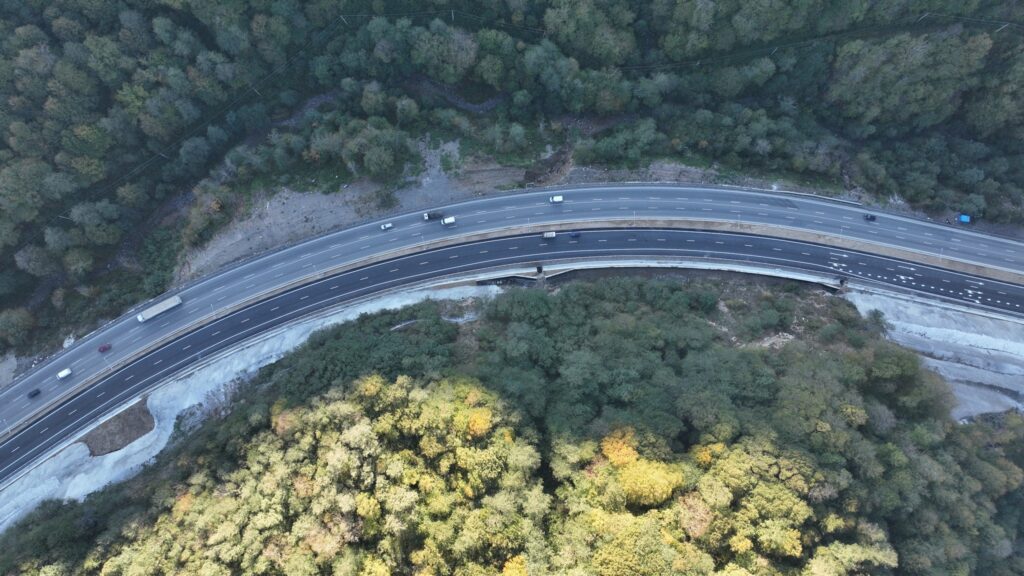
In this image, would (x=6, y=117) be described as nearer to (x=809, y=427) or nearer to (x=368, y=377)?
(x=368, y=377)

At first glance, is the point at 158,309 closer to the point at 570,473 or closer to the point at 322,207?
the point at 322,207

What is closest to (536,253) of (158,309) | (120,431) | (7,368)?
(158,309)

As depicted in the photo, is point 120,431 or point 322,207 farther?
point 322,207

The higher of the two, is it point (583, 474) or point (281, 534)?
point (281, 534)

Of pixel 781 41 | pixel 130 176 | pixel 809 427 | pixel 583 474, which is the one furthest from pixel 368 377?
pixel 781 41

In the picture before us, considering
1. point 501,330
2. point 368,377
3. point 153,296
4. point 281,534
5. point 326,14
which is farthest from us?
point 326,14

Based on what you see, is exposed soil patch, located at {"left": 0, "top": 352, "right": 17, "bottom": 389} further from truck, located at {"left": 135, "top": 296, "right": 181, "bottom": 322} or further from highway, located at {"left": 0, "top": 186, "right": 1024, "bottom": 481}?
truck, located at {"left": 135, "top": 296, "right": 181, "bottom": 322}
